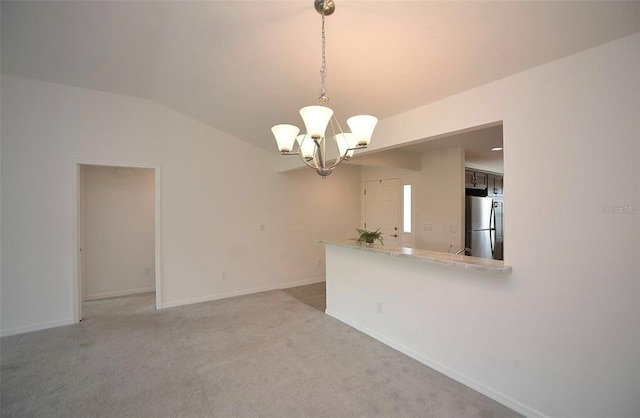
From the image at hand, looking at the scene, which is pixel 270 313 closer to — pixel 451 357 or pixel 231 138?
pixel 451 357

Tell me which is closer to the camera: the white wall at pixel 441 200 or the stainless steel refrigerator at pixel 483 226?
the white wall at pixel 441 200

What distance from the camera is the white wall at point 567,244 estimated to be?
1.62 m

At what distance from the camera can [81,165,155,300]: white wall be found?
4719mm

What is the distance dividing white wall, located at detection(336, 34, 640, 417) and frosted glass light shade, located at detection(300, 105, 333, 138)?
4.27 feet

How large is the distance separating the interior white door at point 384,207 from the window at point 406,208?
0.10m

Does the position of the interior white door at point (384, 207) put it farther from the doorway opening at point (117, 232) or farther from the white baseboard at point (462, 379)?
the doorway opening at point (117, 232)

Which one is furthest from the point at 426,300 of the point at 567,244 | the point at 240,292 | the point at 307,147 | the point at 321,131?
the point at 240,292

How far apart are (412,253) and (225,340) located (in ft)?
7.14

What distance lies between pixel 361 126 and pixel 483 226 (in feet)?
13.9

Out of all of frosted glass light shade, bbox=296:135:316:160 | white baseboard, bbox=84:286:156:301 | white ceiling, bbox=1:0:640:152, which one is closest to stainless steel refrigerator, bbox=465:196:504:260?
white ceiling, bbox=1:0:640:152

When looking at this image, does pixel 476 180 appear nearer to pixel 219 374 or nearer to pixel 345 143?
pixel 345 143

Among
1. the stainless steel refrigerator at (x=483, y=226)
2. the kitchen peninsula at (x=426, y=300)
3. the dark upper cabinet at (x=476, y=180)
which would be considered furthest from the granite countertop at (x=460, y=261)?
the dark upper cabinet at (x=476, y=180)

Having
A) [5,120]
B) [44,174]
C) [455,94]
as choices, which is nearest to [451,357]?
[455,94]

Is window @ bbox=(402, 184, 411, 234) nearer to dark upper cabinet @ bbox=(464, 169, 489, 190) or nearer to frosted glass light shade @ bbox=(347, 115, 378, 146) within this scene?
dark upper cabinet @ bbox=(464, 169, 489, 190)
